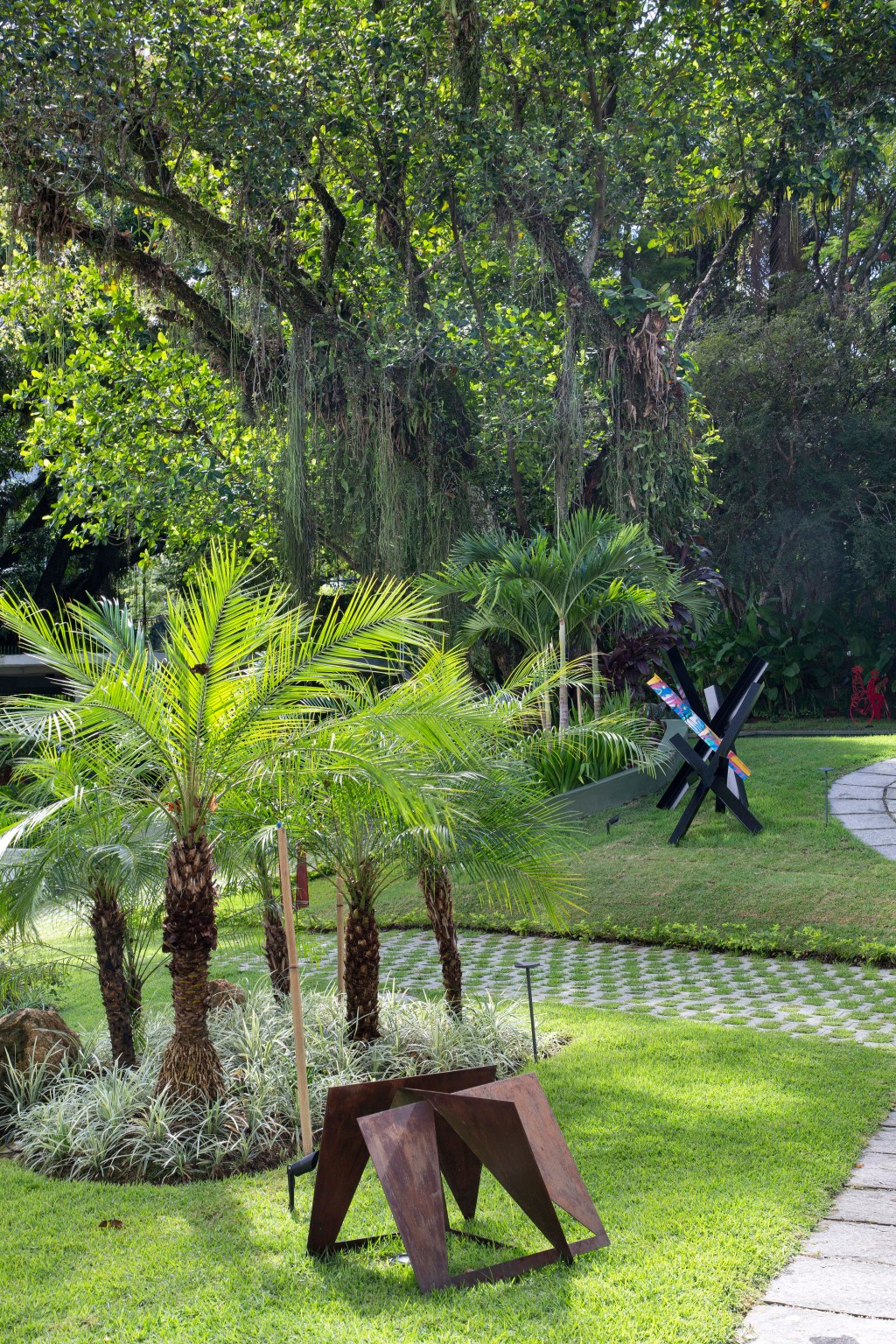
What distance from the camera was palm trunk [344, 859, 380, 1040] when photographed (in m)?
6.41

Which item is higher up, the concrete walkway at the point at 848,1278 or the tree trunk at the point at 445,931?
the tree trunk at the point at 445,931

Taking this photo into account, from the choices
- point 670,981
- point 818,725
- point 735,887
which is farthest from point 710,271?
point 670,981

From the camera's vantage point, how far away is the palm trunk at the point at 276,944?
23.0 feet

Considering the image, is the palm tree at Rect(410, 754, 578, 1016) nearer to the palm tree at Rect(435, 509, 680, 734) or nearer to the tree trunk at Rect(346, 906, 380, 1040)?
the tree trunk at Rect(346, 906, 380, 1040)

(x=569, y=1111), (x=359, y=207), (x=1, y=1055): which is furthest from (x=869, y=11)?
(x=1, y=1055)

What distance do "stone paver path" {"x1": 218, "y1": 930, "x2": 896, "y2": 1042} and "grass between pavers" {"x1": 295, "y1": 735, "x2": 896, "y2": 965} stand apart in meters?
0.20

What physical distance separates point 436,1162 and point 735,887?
6.51 m

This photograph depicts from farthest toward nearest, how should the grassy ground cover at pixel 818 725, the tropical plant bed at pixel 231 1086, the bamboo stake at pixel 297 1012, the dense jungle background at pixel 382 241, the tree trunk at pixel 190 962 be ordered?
the grassy ground cover at pixel 818 725 → the dense jungle background at pixel 382 241 → the tree trunk at pixel 190 962 → the tropical plant bed at pixel 231 1086 → the bamboo stake at pixel 297 1012

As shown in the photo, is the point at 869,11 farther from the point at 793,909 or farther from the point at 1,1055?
the point at 1,1055

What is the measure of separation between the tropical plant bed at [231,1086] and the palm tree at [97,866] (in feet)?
1.54

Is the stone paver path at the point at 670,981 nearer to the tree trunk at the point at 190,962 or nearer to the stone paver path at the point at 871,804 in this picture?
the tree trunk at the point at 190,962

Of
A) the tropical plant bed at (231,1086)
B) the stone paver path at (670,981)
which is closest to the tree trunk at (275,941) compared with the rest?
the tropical plant bed at (231,1086)

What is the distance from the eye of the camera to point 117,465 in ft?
48.1

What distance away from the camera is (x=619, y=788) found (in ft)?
44.0
